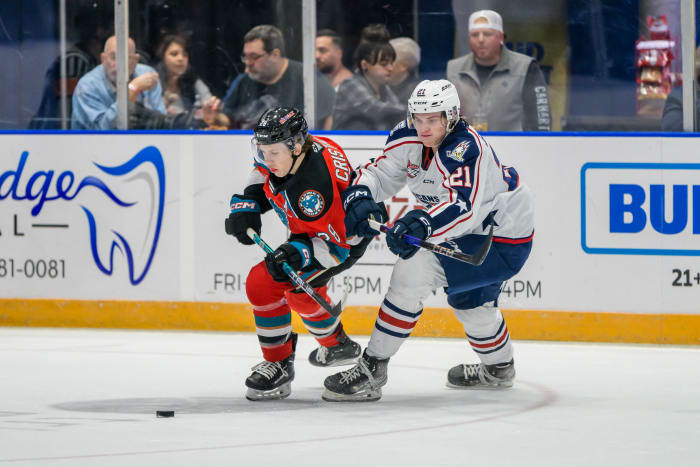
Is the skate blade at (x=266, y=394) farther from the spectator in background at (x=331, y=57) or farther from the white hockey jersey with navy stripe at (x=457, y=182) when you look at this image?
the spectator in background at (x=331, y=57)

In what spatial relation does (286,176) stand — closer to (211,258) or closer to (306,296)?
(306,296)

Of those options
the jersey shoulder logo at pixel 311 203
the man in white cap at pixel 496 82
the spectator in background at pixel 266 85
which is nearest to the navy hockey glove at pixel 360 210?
the jersey shoulder logo at pixel 311 203

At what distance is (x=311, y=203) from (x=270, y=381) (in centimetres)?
64

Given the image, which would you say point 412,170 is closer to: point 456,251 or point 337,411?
point 456,251

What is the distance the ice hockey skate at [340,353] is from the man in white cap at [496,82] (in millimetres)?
1720

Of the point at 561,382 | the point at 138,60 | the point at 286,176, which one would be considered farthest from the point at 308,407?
the point at 138,60

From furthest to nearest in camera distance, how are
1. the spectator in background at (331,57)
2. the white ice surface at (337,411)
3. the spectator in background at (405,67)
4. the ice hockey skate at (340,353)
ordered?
the spectator in background at (331,57)
the spectator in background at (405,67)
the ice hockey skate at (340,353)
the white ice surface at (337,411)

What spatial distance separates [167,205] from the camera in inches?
245

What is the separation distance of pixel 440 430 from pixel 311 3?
3027mm

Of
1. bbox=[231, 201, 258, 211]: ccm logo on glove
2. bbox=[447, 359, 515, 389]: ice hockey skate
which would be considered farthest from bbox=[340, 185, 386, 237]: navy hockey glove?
bbox=[447, 359, 515, 389]: ice hockey skate

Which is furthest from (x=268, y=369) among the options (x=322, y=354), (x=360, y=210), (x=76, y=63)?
(x=76, y=63)

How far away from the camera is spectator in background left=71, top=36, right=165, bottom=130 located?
20.9 feet

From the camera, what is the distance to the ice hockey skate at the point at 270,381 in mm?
4301

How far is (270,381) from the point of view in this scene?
4.31 m
